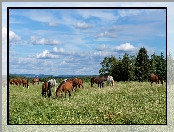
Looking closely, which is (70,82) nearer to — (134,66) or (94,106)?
(94,106)

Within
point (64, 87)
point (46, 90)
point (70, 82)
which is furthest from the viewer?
point (64, 87)

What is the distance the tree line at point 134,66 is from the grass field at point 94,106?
17 centimetres

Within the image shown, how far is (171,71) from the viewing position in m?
9.74

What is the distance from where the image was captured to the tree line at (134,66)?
9562mm

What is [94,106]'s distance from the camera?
9.66 meters

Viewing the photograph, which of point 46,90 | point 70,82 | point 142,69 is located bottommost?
point 46,90

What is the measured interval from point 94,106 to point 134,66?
1178 millimetres

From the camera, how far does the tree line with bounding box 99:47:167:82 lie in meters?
9.56

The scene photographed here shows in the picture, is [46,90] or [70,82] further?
[46,90]

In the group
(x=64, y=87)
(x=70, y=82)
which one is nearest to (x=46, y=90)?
(x=64, y=87)

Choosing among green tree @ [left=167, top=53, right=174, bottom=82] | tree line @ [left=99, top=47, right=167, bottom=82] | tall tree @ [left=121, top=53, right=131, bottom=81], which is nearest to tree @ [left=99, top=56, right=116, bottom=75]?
tree line @ [left=99, top=47, right=167, bottom=82]

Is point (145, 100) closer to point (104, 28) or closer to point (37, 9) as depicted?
point (104, 28)

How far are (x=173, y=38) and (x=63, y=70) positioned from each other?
2292 mm

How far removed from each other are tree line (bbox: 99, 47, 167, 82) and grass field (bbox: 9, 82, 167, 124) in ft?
0.55
